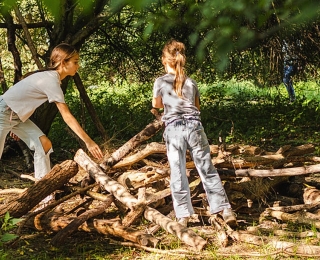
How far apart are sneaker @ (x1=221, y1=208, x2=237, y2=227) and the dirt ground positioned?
12cm

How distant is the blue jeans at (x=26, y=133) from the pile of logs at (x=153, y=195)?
280mm

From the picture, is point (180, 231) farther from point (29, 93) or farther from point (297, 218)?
point (29, 93)

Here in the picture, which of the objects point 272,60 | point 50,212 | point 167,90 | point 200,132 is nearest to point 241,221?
point 200,132

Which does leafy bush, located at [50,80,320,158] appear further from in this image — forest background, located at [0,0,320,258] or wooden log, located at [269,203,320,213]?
wooden log, located at [269,203,320,213]

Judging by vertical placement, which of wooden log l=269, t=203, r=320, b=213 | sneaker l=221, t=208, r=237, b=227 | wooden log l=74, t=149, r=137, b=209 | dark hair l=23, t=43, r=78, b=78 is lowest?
wooden log l=269, t=203, r=320, b=213

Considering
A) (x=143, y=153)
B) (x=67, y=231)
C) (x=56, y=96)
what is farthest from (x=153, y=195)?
(x=56, y=96)

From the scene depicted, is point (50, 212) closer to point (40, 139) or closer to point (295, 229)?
point (40, 139)

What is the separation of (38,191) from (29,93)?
898 mm

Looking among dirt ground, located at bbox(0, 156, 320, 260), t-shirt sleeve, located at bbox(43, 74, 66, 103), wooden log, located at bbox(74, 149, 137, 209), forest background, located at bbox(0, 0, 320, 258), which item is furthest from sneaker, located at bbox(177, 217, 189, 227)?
forest background, located at bbox(0, 0, 320, 258)

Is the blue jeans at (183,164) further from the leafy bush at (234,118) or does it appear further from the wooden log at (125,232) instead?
the leafy bush at (234,118)

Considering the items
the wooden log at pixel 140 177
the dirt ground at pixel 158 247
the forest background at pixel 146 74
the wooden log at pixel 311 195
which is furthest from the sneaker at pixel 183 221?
the forest background at pixel 146 74

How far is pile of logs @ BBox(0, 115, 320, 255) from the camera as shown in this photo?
4.33 metres

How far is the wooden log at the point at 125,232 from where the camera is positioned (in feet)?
13.5

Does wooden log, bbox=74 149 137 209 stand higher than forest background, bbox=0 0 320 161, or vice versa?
forest background, bbox=0 0 320 161
